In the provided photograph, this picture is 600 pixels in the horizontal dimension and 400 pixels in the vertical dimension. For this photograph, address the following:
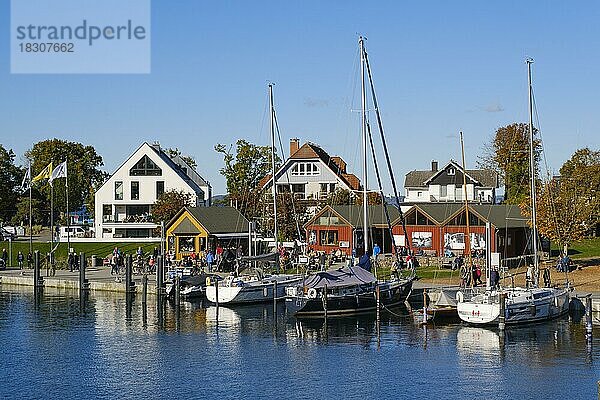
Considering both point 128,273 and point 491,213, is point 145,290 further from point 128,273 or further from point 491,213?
point 491,213

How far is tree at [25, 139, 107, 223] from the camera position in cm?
11444

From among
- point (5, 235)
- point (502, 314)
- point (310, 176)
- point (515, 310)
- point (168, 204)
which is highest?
point (310, 176)

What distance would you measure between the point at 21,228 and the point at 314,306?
214 feet

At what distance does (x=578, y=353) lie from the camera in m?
37.6

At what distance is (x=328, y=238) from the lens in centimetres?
7788

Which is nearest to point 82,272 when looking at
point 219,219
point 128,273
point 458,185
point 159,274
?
point 128,273

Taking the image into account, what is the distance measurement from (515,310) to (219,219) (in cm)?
3594

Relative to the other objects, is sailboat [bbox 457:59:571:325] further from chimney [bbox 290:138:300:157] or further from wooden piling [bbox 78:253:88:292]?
chimney [bbox 290:138:300:157]

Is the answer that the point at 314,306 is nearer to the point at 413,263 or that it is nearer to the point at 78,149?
the point at 413,263

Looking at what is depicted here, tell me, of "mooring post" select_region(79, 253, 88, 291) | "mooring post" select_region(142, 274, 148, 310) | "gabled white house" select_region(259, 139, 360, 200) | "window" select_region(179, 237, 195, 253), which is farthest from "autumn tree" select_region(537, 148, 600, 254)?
"gabled white house" select_region(259, 139, 360, 200)

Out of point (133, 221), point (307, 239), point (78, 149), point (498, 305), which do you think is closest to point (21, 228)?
point (133, 221)

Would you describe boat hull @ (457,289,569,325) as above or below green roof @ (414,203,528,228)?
below

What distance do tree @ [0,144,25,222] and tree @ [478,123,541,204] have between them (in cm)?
5533

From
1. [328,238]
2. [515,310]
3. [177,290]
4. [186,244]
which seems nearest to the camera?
[515,310]
